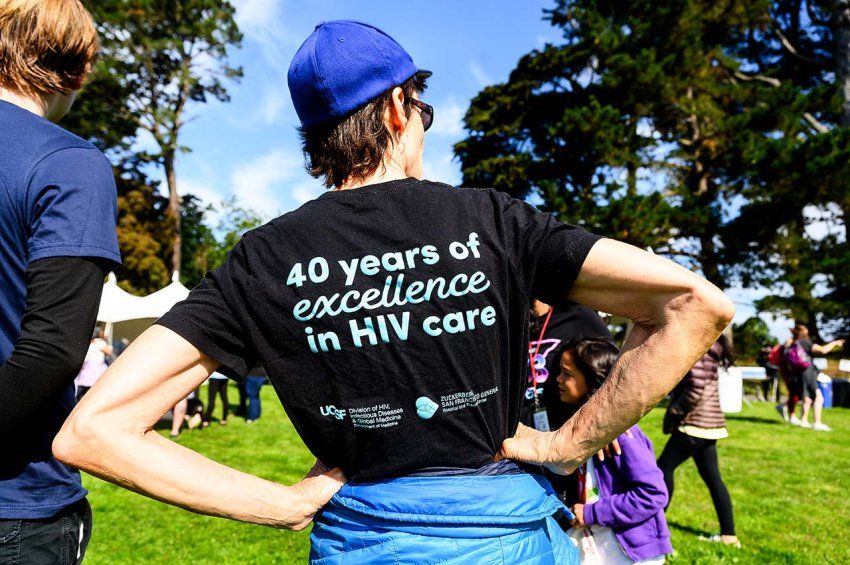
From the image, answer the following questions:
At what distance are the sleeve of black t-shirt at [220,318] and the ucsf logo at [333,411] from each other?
8.0 inches

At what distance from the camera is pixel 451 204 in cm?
129

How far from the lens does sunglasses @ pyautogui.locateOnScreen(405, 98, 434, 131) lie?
149 cm

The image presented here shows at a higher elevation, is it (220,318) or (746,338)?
(220,318)

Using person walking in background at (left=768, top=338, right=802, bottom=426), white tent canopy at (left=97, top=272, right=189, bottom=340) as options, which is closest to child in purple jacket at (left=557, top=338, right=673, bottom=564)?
white tent canopy at (left=97, top=272, right=189, bottom=340)

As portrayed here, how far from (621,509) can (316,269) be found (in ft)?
7.82

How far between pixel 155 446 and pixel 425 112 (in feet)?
3.12

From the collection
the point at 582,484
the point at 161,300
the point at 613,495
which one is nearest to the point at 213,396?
the point at 161,300

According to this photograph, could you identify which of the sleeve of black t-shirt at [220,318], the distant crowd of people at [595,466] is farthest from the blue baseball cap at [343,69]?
the distant crowd of people at [595,466]

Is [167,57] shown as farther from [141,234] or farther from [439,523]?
[439,523]

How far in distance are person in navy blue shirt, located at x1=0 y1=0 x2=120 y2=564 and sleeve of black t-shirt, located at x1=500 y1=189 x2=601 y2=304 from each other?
2.87 feet

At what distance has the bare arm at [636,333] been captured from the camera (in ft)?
3.92

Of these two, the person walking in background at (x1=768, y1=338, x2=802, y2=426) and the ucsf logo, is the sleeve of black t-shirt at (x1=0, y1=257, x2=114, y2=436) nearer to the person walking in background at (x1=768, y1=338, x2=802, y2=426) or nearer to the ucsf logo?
the ucsf logo

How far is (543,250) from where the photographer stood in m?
1.25

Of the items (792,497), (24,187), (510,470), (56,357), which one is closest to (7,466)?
(56,357)
